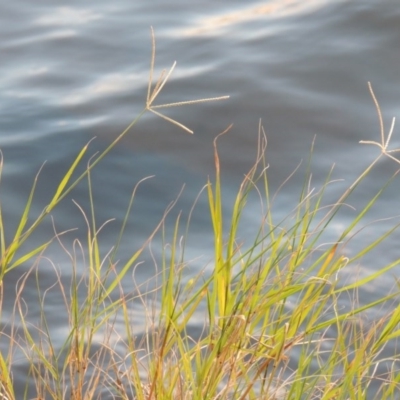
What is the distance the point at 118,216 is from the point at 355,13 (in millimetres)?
2692

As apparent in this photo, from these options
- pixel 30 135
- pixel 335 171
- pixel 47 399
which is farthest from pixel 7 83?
pixel 47 399

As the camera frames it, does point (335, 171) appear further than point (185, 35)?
Result: No

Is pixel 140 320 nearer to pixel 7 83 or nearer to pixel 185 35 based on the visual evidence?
pixel 7 83

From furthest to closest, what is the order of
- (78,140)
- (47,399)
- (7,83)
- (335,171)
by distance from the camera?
(7,83)
(78,140)
(335,171)
(47,399)

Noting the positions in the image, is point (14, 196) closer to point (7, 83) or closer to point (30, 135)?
point (30, 135)

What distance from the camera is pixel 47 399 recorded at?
2.71 metres

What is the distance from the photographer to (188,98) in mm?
5289

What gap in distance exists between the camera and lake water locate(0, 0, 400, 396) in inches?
166

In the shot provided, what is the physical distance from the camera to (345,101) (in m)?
5.20

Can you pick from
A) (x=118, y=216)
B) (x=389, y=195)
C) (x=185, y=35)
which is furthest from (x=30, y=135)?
(x=389, y=195)

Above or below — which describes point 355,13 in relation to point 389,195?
A: above

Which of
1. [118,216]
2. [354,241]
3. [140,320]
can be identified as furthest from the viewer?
[118,216]

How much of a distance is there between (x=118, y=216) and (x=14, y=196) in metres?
0.56

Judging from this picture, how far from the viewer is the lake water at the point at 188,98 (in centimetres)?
421
